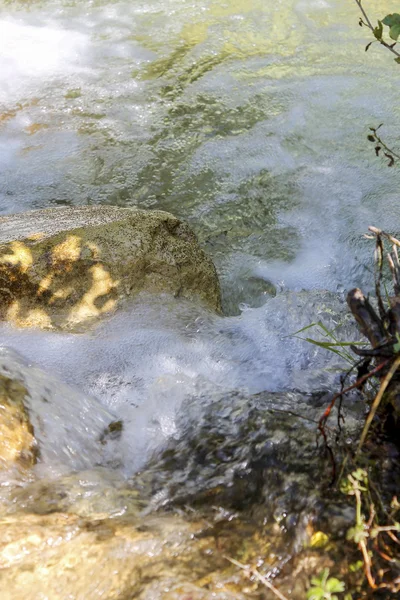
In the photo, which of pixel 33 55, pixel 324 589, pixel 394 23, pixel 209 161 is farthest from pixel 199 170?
pixel 324 589

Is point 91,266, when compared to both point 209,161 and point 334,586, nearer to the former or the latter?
point 334,586

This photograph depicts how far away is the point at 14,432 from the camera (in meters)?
2.17

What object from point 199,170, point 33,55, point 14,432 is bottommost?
point 199,170

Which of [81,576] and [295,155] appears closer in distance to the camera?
[81,576]

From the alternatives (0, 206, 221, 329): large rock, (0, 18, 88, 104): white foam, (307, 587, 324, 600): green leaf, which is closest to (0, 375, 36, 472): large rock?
(0, 206, 221, 329): large rock

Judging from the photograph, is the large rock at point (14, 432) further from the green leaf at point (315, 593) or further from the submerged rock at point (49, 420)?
the green leaf at point (315, 593)

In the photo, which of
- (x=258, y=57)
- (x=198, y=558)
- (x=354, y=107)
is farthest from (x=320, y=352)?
(x=258, y=57)

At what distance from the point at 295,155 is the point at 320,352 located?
8.49 feet

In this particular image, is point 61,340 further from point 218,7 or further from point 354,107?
point 218,7

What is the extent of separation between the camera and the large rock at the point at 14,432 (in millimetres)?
2104

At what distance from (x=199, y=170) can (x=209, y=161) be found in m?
0.15

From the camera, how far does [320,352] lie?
2932 mm

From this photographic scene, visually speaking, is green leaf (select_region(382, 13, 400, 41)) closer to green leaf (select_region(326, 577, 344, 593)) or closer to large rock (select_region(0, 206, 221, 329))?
large rock (select_region(0, 206, 221, 329))

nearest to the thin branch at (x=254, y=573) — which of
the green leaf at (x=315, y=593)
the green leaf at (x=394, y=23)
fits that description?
the green leaf at (x=315, y=593)
